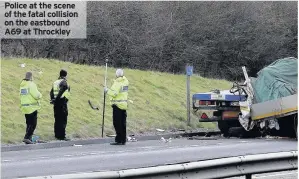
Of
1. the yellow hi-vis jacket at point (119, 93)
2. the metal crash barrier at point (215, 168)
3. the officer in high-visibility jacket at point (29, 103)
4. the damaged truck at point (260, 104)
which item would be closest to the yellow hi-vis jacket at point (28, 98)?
the officer in high-visibility jacket at point (29, 103)

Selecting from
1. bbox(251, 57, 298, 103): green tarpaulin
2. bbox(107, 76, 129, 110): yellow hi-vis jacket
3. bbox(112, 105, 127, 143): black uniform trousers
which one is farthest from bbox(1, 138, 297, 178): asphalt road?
bbox(251, 57, 298, 103): green tarpaulin

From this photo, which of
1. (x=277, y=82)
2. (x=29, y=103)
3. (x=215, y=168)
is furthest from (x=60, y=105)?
(x=215, y=168)

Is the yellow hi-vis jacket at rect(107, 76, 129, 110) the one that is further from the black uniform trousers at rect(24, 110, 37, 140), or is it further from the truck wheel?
the truck wheel

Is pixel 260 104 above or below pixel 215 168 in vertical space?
above

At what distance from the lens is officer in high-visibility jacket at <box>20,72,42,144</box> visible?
20672mm

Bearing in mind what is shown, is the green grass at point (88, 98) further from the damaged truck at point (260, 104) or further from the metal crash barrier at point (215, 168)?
the metal crash barrier at point (215, 168)

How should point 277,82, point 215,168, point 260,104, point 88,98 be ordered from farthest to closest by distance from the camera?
point 88,98 → point 277,82 → point 260,104 → point 215,168

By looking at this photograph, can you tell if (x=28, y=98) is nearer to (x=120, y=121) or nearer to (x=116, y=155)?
(x=120, y=121)

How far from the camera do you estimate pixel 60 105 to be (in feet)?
71.6

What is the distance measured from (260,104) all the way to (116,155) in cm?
636

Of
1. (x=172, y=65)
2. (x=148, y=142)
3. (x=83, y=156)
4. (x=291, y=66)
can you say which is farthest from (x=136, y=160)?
(x=172, y=65)

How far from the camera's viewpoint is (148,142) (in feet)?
74.4

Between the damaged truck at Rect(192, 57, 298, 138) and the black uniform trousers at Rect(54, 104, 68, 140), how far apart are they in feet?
14.0

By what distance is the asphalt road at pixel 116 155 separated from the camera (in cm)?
1415
